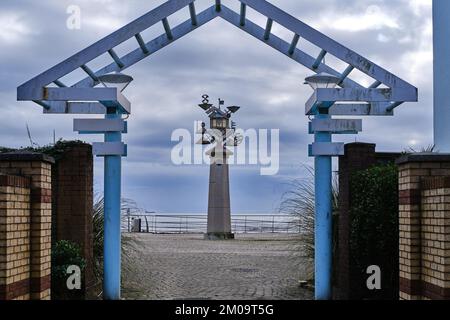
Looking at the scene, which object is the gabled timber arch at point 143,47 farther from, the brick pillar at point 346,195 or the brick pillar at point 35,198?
the brick pillar at point 35,198

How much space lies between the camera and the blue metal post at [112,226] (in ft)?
32.9

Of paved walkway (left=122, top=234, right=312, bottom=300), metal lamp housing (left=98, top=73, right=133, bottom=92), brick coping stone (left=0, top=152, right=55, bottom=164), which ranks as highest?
metal lamp housing (left=98, top=73, right=133, bottom=92)

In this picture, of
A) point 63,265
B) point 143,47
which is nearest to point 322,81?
point 143,47

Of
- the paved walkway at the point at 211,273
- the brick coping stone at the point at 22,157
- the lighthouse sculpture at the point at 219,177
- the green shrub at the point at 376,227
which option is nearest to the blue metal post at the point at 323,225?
the green shrub at the point at 376,227

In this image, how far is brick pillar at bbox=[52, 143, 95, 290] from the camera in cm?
1029

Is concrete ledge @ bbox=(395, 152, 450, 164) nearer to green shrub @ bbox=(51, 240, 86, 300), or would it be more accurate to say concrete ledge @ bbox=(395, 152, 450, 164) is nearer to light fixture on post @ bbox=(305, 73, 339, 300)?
light fixture on post @ bbox=(305, 73, 339, 300)

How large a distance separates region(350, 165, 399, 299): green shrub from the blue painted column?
124 inches

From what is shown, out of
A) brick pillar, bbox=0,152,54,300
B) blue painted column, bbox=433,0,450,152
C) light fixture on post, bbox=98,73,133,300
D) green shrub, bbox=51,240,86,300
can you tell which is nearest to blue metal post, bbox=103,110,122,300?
light fixture on post, bbox=98,73,133,300

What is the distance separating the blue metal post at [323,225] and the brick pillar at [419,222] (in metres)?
2.92

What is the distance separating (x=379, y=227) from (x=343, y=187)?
1.12 metres

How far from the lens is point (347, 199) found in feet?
34.9
